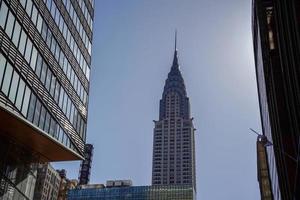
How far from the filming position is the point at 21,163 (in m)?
37.8

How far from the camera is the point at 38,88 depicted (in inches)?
1481

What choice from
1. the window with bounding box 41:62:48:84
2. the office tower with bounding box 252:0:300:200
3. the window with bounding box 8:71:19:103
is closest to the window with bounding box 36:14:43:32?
the window with bounding box 41:62:48:84

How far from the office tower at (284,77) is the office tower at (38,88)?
19.3m

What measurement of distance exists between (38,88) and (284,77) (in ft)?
67.3

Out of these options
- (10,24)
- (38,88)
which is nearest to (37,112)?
(38,88)

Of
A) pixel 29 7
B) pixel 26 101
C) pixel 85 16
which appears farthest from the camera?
pixel 85 16

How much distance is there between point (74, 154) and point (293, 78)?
23843mm

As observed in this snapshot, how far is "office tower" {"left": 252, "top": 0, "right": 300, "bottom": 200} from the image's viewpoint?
84.2 feet

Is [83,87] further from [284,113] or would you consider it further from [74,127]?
[284,113]

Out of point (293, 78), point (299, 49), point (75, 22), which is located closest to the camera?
point (299, 49)

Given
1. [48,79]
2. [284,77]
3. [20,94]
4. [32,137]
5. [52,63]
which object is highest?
[52,63]

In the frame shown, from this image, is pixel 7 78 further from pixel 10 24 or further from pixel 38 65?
pixel 38 65

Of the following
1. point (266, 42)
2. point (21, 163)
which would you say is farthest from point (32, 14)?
point (266, 42)

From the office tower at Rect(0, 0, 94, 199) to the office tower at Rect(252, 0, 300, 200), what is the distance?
19.3 metres
